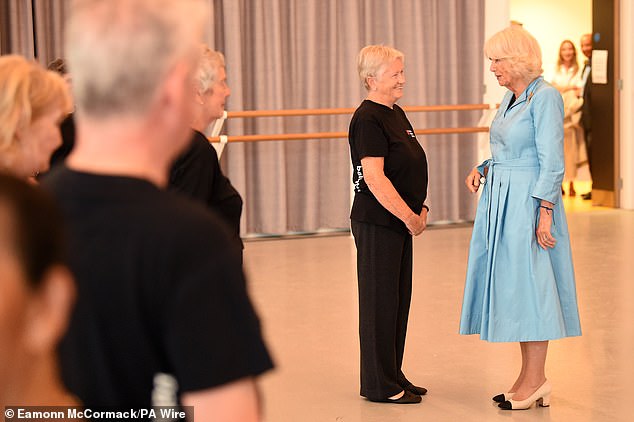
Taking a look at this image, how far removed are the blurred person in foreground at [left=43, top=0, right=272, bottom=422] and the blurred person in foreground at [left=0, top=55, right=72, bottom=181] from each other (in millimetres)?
647

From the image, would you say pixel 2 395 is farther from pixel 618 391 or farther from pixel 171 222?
pixel 618 391

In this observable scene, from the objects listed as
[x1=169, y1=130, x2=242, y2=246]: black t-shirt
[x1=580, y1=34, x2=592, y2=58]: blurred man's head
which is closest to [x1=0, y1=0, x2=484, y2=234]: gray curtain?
[x1=580, y1=34, x2=592, y2=58]: blurred man's head

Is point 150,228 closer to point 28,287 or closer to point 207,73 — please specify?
point 28,287

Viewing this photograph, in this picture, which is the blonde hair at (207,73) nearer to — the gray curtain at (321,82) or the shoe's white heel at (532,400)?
the shoe's white heel at (532,400)

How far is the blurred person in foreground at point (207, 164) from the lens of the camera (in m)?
2.74

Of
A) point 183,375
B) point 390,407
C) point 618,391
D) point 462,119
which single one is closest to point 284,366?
point 390,407

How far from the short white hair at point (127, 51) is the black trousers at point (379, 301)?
2.72m

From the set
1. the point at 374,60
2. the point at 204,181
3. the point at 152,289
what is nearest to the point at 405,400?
the point at 374,60

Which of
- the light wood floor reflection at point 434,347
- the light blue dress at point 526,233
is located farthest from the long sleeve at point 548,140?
the light wood floor reflection at point 434,347

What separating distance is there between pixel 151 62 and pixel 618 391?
3258 mm

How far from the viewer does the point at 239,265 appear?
4.04 feet

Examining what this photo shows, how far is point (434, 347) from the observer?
15.8 ft

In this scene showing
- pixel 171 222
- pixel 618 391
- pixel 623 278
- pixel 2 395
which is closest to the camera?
pixel 2 395

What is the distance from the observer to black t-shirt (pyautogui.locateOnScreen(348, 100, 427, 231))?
382cm
